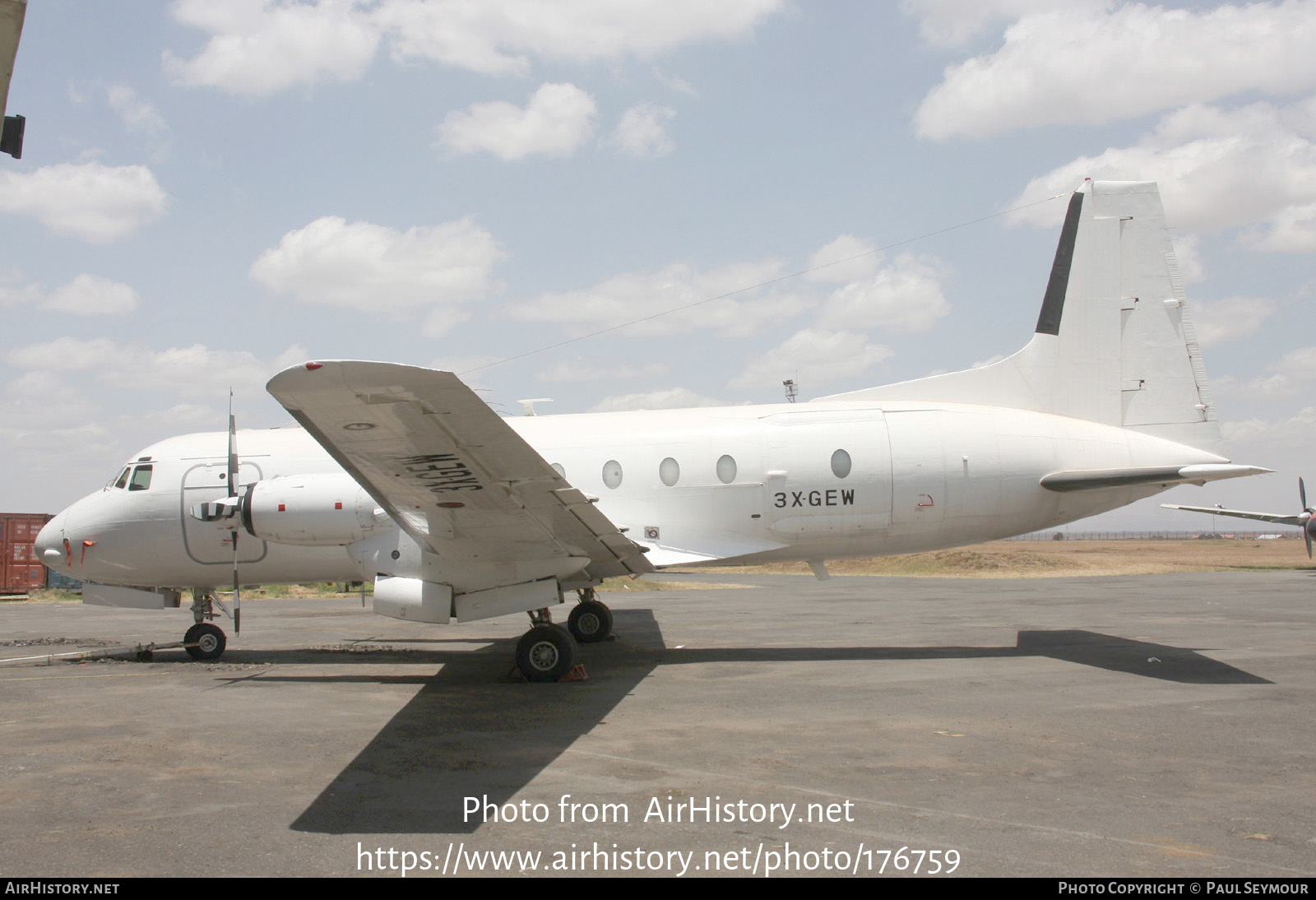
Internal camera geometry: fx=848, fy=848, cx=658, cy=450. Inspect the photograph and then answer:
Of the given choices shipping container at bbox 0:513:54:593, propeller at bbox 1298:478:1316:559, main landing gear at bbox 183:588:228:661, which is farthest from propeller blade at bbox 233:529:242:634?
propeller at bbox 1298:478:1316:559

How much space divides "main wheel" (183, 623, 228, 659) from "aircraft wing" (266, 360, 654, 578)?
503cm

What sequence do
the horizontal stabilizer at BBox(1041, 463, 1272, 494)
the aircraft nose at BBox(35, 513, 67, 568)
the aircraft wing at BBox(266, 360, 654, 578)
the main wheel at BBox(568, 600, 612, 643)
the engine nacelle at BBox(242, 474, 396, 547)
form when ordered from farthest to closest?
1. the main wheel at BBox(568, 600, 612, 643)
2. the aircraft nose at BBox(35, 513, 67, 568)
3. the horizontal stabilizer at BBox(1041, 463, 1272, 494)
4. the engine nacelle at BBox(242, 474, 396, 547)
5. the aircraft wing at BBox(266, 360, 654, 578)

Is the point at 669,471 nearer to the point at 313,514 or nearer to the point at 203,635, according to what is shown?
the point at 313,514

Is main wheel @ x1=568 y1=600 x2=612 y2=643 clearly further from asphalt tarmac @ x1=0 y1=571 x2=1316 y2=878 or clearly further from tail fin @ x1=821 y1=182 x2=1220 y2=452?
tail fin @ x1=821 y1=182 x2=1220 y2=452

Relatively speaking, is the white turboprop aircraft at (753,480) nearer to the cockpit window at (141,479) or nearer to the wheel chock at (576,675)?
the cockpit window at (141,479)

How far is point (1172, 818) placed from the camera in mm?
5203

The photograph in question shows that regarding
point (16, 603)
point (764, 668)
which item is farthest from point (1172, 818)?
point (16, 603)

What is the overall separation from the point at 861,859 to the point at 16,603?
30973 mm

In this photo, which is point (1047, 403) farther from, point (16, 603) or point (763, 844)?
point (16, 603)

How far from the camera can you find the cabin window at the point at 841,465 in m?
11.9

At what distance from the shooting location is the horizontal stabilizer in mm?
11328

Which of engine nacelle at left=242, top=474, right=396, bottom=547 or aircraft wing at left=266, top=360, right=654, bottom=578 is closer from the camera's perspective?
aircraft wing at left=266, top=360, right=654, bottom=578

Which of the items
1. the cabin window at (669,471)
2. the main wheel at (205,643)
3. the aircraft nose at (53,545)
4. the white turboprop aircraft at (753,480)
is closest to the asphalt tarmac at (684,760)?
the main wheel at (205,643)
